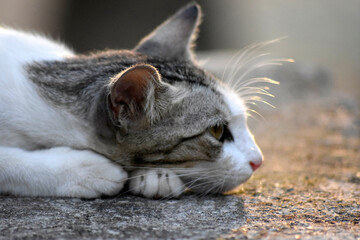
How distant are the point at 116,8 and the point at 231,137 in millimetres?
7491

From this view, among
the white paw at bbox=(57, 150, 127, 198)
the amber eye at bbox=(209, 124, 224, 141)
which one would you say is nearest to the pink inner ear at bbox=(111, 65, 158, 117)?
the white paw at bbox=(57, 150, 127, 198)

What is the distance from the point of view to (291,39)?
11172 millimetres

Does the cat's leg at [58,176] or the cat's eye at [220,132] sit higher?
the cat's eye at [220,132]

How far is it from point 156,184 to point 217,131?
14.9 inches

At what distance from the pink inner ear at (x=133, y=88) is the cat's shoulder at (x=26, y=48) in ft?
2.29

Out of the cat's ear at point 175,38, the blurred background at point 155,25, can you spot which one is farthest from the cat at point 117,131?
the blurred background at point 155,25

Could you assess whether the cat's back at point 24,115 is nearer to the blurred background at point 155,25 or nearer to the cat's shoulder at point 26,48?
the cat's shoulder at point 26,48

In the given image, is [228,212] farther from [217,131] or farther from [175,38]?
[175,38]

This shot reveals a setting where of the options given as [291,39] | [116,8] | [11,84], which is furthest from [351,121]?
[291,39]

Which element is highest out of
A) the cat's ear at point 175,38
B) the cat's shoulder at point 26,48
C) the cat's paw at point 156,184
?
the cat's ear at point 175,38

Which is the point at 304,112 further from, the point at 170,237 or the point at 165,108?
the point at 170,237

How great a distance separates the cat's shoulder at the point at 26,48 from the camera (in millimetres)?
2273

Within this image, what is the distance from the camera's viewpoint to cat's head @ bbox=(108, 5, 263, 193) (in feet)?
6.21

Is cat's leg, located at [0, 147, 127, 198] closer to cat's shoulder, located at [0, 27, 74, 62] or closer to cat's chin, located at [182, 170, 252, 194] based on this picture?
cat's chin, located at [182, 170, 252, 194]
